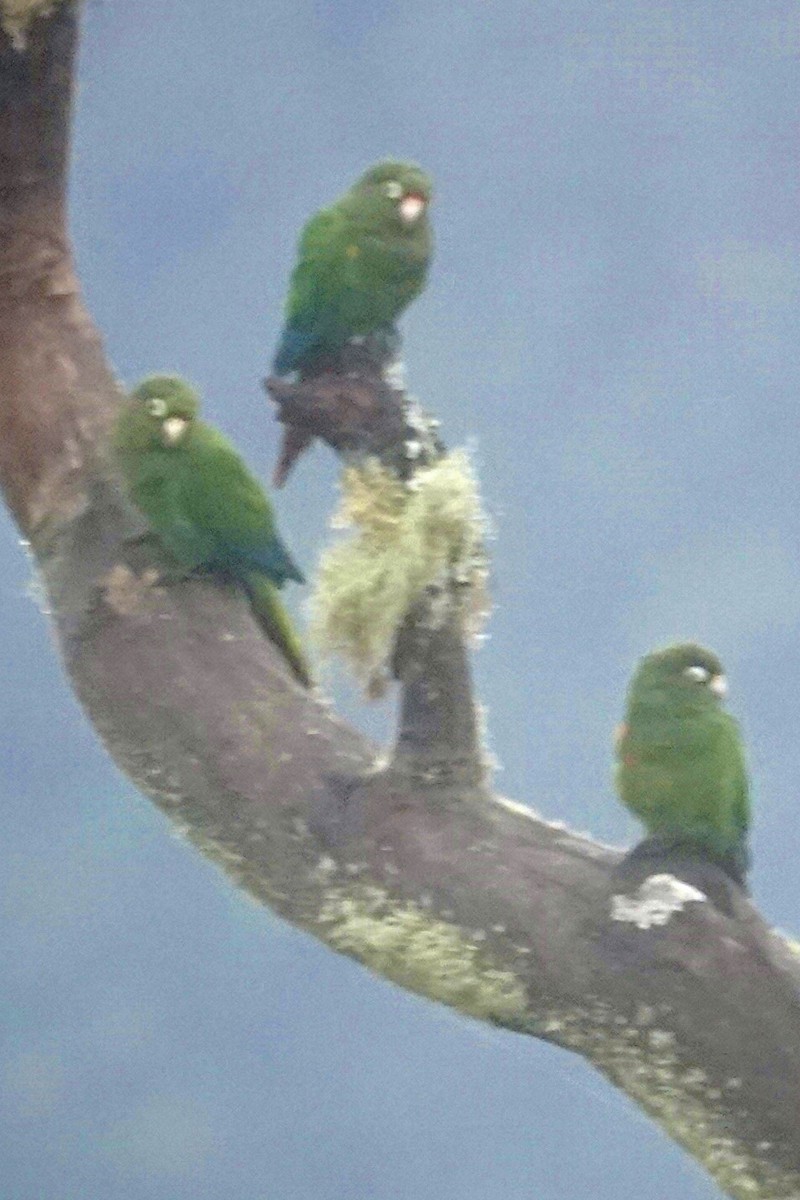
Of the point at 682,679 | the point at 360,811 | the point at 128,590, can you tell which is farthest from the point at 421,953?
the point at 128,590

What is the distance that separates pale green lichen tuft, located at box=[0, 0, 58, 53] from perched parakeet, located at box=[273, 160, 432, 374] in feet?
1.48

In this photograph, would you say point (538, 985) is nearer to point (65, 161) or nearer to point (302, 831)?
point (302, 831)

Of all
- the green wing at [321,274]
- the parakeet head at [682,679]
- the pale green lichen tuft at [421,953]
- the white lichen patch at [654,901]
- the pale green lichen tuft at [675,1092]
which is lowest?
the pale green lichen tuft at [675,1092]

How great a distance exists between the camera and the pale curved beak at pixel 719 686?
218cm

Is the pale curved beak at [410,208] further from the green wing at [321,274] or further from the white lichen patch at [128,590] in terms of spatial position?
the white lichen patch at [128,590]

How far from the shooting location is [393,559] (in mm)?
2262

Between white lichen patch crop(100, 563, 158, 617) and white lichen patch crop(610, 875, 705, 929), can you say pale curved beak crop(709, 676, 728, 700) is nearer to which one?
white lichen patch crop(610, 875, 705, 929)

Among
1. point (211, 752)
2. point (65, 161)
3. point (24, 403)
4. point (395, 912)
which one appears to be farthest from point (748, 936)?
point (65, 161)

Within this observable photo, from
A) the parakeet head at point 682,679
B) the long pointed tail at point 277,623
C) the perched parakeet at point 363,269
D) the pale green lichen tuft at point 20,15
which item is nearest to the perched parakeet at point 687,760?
the parakeet head at point 682,679

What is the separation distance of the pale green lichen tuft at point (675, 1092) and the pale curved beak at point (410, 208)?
1036 mm

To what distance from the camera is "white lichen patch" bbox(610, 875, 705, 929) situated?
81.2 inches

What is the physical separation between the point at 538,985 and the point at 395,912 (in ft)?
0.61

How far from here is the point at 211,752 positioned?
7.31ft

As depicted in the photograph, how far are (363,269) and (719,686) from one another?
72 centimetres
